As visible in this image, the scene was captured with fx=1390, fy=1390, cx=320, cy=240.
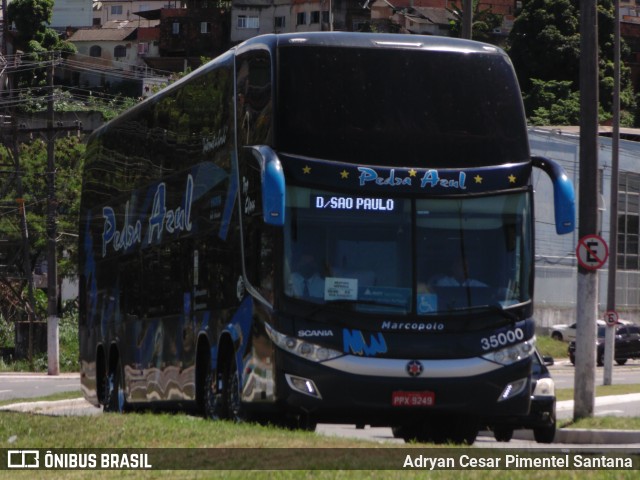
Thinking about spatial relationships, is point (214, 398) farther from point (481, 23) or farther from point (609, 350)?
point (481, 23)

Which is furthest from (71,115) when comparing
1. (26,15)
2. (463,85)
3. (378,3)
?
(463,85)

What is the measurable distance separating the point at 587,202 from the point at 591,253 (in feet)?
2.54

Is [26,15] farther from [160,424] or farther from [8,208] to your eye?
[160,424]

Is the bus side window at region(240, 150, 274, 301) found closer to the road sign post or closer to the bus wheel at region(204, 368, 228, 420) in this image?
the bus wheel at region(204, 368, 228, 420)

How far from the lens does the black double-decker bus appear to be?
46.2 feet

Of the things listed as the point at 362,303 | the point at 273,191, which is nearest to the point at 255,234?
the point at 273,191

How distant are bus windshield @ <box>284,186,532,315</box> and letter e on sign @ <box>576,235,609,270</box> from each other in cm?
674

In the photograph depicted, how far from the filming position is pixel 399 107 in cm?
1478

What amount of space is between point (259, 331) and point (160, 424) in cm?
140

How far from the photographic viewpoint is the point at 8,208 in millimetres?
64625

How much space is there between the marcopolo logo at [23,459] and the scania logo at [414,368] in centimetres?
383

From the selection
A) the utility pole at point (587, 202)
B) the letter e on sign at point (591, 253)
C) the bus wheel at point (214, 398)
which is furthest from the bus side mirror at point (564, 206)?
the letter e on sign at point (591, 253)

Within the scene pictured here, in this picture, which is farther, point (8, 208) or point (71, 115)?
point (71, 115)

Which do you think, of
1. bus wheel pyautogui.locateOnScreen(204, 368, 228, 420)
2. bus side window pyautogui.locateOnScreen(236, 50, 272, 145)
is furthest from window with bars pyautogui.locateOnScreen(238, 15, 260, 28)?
bus side window pyautogui.locateOnScreen(236, 50, 272, 145)
